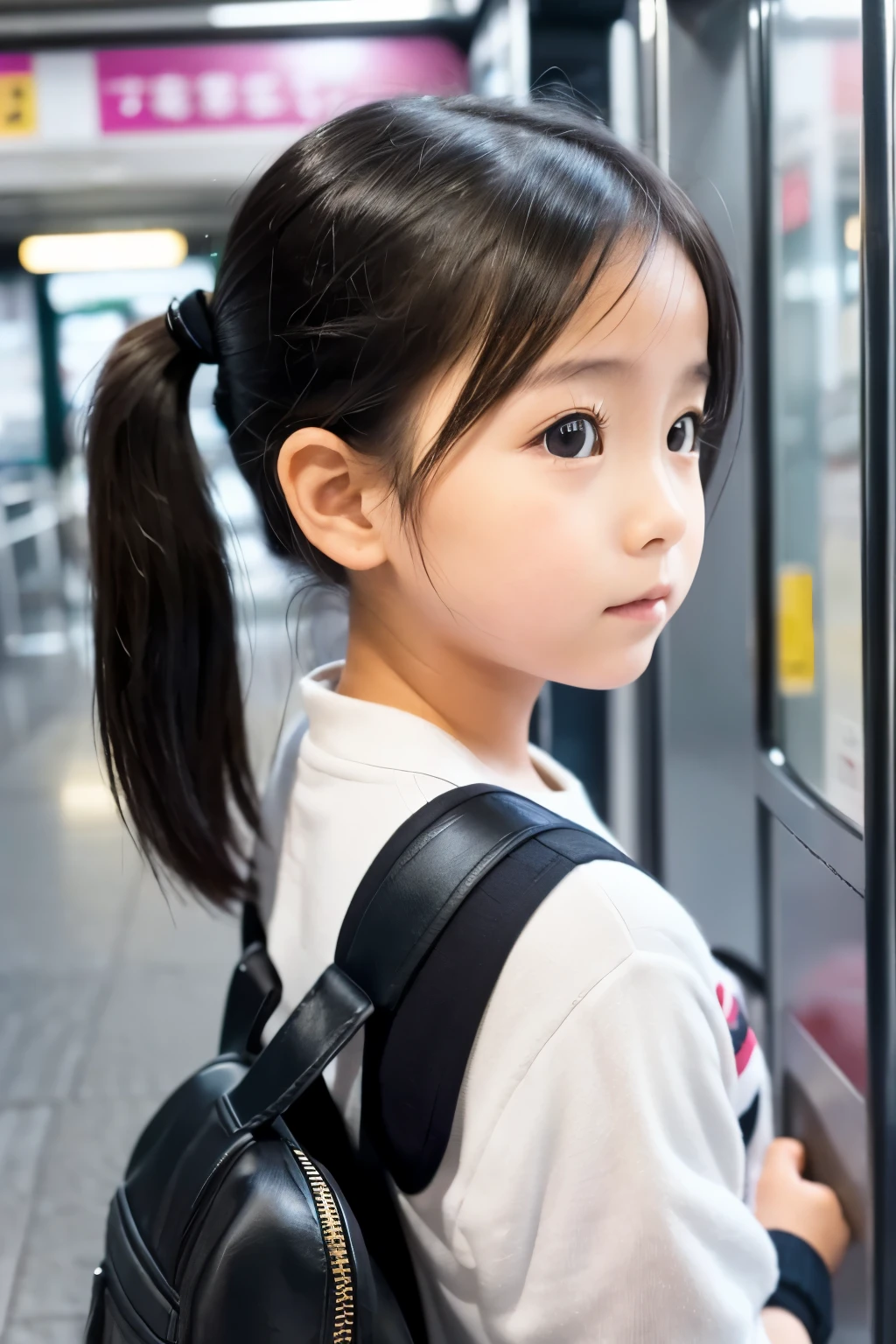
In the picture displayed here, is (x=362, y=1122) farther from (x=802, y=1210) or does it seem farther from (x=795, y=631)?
(x=795, y=631)

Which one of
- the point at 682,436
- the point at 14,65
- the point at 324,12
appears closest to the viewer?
the point at 682,436

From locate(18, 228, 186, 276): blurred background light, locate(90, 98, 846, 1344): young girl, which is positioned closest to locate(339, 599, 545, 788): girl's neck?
locate(90, 98, 846, 1344): young girl

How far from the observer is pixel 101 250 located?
8773mm

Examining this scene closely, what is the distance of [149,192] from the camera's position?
3051mm

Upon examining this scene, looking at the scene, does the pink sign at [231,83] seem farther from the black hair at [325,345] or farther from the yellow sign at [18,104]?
the black hair at [325,345]

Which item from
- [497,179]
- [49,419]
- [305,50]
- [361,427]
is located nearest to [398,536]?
[361,427]

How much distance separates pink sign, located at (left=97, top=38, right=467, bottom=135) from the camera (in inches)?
105

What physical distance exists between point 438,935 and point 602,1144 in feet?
0.41

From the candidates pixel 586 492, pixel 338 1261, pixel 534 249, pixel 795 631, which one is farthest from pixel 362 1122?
pixel 795 631

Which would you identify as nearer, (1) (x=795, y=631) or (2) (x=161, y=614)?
(2) (x=161, y=614)

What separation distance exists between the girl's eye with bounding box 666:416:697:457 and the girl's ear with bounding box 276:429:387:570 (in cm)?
18

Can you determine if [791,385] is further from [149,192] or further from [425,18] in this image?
[149,192]

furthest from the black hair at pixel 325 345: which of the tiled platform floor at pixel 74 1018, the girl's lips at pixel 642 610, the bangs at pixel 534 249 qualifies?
the tiled platform floor at pixel 74 1018

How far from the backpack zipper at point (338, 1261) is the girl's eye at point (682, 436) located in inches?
17.7
